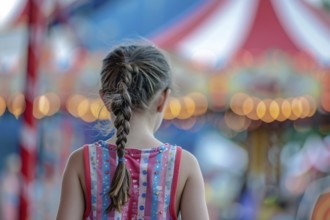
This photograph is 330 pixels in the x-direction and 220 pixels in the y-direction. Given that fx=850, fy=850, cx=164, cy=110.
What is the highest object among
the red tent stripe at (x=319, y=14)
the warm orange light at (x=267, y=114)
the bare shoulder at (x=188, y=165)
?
the red tent stripe at (x=319, y=14)

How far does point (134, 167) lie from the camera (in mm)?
1957

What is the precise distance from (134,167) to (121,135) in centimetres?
8

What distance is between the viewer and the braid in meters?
1.91

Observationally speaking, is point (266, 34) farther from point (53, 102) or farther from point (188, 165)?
point (188, 165)

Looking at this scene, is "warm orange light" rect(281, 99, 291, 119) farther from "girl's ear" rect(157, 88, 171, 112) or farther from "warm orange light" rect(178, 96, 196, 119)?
"girl's ear" rect(157, 88, 171, 112)

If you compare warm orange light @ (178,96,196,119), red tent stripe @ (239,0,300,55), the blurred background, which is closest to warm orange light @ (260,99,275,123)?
the blurred background

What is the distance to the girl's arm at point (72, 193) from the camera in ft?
6.40

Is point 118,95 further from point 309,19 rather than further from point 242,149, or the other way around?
point 242,149

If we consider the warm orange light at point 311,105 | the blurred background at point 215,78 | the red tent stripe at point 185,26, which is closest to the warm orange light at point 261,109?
the blurred background at point 215,78

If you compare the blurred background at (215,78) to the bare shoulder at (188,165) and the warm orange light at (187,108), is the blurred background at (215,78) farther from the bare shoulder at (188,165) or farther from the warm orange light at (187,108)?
the bare shoulder at (188,165)

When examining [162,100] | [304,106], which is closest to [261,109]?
[304,106]

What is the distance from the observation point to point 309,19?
7.81m

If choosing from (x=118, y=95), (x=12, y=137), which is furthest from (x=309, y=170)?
(x=118, y=95)

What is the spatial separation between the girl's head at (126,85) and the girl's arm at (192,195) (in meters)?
0.14
